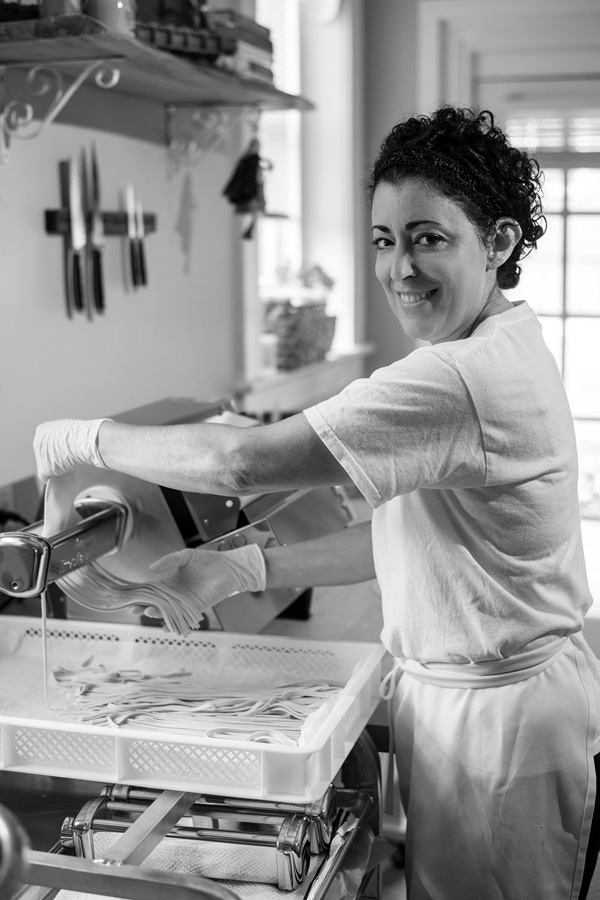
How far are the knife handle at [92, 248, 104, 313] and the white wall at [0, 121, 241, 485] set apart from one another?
0.05m

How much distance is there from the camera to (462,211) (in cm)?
124

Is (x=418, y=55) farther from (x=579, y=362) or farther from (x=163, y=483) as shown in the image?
(x=163, y=483)

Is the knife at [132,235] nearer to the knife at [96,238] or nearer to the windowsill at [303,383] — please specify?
the knife at [96,238]

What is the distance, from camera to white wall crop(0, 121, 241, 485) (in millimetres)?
2043

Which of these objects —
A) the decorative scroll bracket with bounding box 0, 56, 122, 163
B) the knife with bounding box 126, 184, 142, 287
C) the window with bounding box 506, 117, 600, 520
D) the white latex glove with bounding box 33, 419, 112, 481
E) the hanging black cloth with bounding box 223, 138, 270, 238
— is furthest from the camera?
the window with bounding box 506, 117, 600, 520

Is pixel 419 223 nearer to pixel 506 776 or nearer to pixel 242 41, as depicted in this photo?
pixel 506 776

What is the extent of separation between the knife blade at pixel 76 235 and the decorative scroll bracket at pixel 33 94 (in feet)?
0.51

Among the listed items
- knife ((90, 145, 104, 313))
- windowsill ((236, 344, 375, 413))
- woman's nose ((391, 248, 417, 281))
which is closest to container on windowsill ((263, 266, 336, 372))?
windowsill ((236, 344, 375, 413))

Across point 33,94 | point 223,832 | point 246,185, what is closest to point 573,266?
point 246,185

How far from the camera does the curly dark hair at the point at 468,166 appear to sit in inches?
48.8

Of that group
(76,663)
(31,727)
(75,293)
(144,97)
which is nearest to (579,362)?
(144,97)

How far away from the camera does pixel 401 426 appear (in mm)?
1121

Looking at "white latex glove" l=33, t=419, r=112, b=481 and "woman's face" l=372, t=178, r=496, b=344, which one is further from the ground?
"woman's face" l=372, t=178, r=496, b=344

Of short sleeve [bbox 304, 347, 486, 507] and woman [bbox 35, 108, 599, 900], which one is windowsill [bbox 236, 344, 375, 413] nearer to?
woman [bbox 35, 108, 599, 900]
